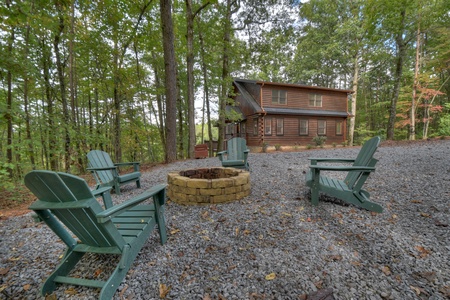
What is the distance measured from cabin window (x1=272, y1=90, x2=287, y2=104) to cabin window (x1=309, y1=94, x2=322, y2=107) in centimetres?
211

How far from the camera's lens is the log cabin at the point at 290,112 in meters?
12.1

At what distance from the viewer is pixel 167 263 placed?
157 centimetres

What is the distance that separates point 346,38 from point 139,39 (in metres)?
13.8

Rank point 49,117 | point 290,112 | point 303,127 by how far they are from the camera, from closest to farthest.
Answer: point 49,117 → point 290,112 → point 303,127

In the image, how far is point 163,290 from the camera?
1.32m

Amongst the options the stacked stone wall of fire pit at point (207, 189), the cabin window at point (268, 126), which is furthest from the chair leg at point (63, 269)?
the cabin window at point (268, 126)

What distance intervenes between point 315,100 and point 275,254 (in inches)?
549

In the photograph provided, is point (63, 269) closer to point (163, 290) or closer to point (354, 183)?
point (163, 290)

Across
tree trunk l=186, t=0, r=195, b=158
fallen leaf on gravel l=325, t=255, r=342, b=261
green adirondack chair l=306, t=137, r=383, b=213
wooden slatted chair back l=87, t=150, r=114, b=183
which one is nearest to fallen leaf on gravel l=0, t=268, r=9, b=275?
wooden slatted chair back l=87, t=150, r=114, b=183

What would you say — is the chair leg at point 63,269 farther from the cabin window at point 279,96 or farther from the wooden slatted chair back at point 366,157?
the cabin window at point 279,96

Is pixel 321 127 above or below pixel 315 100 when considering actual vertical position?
below

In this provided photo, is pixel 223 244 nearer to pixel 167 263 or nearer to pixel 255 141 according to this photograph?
pixel 167 263

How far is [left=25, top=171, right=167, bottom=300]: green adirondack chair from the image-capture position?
1.11 metres

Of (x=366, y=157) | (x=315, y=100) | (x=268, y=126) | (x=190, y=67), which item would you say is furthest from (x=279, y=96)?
(x=366, y=157)
